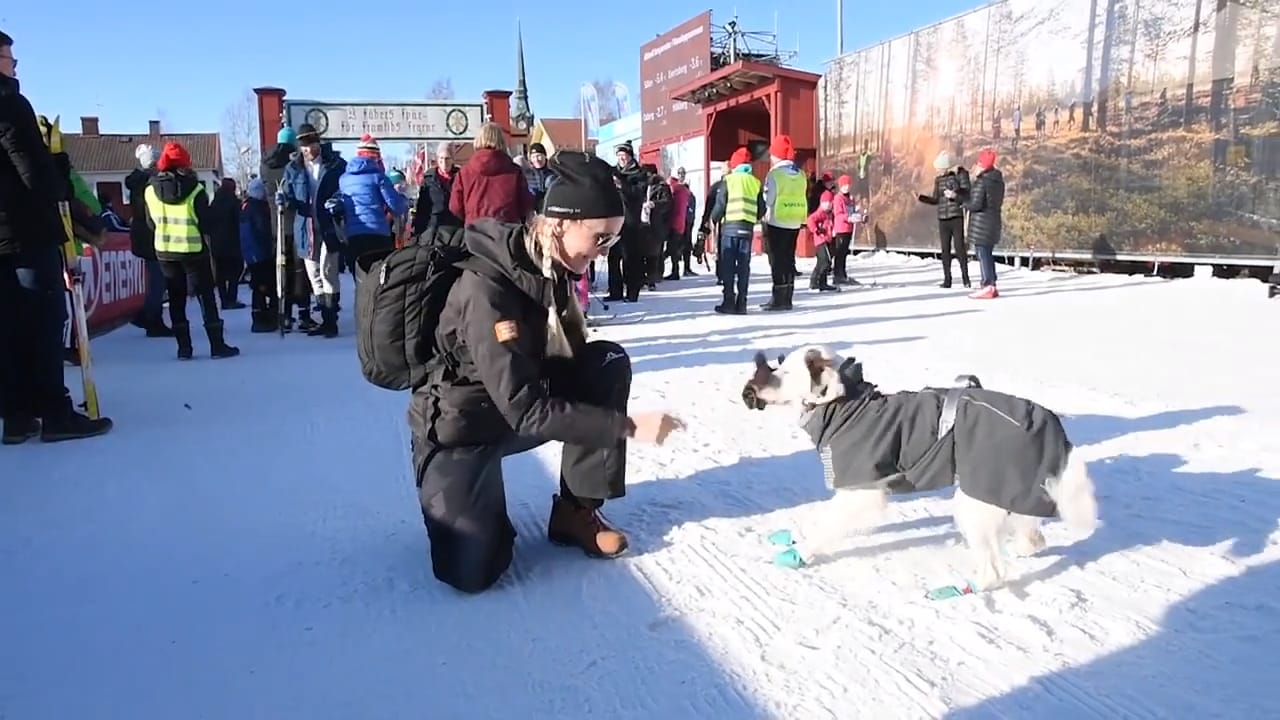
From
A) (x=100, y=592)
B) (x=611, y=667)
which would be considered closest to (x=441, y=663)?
(x=611, y=667)

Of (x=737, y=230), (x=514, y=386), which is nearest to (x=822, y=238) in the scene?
(x=737, y=230)

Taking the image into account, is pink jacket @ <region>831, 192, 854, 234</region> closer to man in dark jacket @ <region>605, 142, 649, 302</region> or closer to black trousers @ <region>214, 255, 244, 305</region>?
man in dark jacket @ <region>605, 142, 649, 302</region>

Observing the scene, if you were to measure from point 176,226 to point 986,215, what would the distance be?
8271mm

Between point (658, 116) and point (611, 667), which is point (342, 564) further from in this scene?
point (658, 116)

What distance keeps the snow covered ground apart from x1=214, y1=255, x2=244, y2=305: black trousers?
563 centimetres

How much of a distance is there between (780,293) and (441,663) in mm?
7067

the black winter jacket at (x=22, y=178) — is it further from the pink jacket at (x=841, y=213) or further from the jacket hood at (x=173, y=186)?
the pink jacket at (x=841, y=213)

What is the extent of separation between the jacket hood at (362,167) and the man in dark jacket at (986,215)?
→ 6.69 meters

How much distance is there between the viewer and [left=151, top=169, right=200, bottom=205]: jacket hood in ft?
19.9

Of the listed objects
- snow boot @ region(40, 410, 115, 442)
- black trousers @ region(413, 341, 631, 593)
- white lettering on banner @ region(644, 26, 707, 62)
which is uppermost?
white lettering on banner @ region(644, 26, 707, 62)

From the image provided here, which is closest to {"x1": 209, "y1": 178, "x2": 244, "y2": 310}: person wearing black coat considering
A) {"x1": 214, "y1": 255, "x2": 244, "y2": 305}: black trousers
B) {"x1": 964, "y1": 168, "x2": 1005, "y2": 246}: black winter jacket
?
{"x1": 214, "y1": 255, "x2": 244, "y2": 305}: black trousers

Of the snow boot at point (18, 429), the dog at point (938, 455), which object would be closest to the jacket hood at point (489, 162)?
the snow boot at point (18, 429)

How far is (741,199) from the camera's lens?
8344 mm

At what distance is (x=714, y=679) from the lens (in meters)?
2.04
